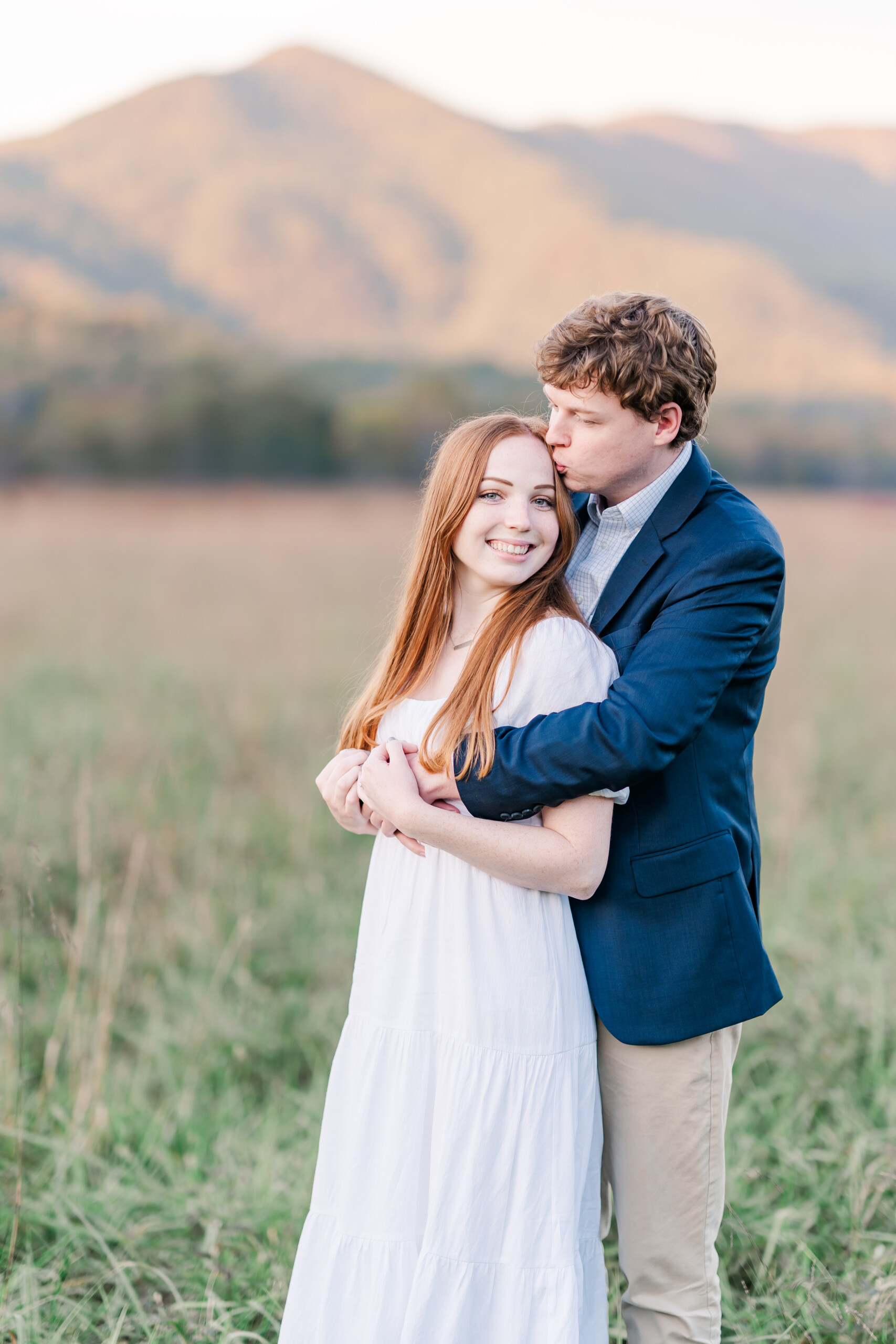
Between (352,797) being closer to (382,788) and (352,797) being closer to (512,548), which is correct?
(382,788)

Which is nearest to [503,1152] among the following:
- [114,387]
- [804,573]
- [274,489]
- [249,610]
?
[249,610]

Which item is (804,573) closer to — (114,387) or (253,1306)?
(253,1306)

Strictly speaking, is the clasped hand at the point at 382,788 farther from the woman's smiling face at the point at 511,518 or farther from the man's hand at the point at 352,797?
the woman's smiling face at the point at 511,518

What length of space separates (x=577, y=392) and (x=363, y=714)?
0.65 metres

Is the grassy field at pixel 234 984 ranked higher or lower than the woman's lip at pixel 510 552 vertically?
lower

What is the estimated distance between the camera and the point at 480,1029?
154cm

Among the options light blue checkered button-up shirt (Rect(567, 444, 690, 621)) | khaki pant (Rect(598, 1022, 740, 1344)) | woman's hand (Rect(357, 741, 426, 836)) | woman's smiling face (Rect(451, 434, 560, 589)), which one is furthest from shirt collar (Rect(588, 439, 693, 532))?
khaki pant (Rect(598, 1022, 740, 1344))

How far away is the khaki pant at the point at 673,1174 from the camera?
5.39 ft

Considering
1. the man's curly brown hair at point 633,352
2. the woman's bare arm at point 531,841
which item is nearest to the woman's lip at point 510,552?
the man's curly brown hair at point 633,352

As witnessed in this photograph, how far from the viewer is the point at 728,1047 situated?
170 cm

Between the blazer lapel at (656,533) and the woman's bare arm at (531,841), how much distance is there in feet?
1.11

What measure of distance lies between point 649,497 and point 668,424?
0.40 feet

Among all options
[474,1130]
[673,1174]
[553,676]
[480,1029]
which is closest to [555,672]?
[553,676]

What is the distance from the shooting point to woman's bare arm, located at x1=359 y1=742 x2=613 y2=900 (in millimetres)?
1490
